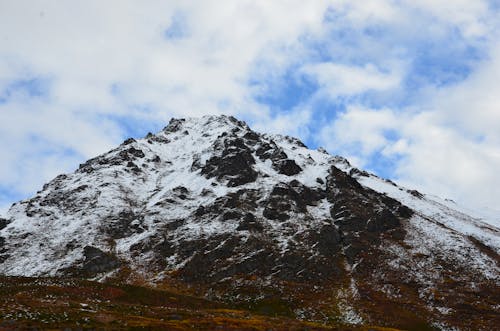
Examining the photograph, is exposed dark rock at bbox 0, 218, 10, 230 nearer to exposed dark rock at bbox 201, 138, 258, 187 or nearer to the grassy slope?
the grassy slope

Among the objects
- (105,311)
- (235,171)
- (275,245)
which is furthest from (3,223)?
(105,311)

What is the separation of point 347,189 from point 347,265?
4792 centimetres

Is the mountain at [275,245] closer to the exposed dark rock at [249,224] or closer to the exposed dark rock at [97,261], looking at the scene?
the exposed dark rock at [97,261]

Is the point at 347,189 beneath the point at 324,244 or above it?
above

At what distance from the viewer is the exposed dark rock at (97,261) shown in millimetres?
134250

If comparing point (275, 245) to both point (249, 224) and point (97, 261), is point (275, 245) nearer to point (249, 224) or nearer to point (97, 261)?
point (249, 224)

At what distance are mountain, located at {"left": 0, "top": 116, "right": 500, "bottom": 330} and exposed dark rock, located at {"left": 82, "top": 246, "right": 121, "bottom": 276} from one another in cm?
28

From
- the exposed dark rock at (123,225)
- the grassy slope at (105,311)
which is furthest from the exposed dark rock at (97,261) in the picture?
the grassy slope at (105,311)

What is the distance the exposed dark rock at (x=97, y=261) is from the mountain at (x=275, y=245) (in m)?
0.28

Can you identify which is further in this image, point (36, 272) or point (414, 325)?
point (36, 272)

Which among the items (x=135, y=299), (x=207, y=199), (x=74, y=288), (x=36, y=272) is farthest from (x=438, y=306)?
(x=36, y=272)

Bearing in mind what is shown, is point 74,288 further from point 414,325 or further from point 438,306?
point 438,306

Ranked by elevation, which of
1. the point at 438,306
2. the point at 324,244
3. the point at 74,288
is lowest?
the point at 74,288

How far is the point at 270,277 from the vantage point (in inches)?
4993
